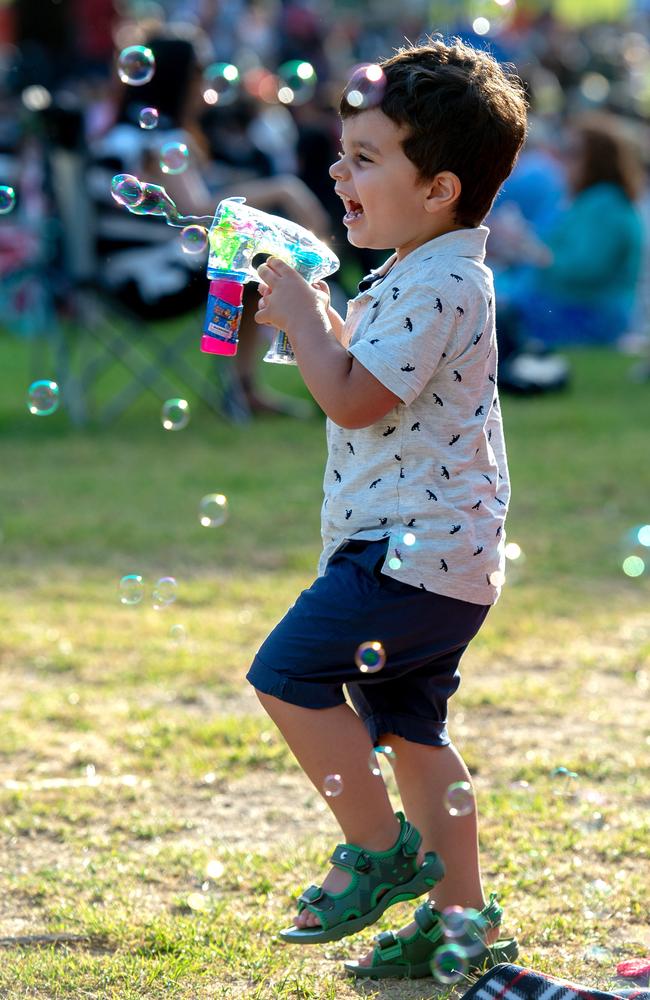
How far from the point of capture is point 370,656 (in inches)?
78.9

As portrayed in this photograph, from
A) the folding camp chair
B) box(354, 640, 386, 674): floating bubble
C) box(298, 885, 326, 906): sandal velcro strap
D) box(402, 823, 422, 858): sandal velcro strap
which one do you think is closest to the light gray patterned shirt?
box(354, 640, 386, 674): floating bubble

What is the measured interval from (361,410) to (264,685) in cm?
43

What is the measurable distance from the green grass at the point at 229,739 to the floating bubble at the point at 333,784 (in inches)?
12.3

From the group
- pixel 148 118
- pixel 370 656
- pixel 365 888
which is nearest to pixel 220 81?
pixel 148 118

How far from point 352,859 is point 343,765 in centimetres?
14

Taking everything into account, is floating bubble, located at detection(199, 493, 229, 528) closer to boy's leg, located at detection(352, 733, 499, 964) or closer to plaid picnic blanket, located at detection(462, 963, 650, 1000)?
boy's leg, located at detection(352, 733, 499, 964)

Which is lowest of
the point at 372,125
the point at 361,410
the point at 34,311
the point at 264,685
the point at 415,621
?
the point at 34,311

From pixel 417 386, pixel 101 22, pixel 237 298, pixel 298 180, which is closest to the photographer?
pixel 417 386

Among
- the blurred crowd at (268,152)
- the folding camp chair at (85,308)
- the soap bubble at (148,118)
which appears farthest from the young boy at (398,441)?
the folding camp chair at (85,308)

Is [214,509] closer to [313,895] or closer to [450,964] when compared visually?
[313,895]

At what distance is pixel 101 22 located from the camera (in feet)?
39.4

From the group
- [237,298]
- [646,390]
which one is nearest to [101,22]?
[646,390]

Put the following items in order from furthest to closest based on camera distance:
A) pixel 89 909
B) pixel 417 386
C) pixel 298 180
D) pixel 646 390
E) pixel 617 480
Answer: pixel 298 180, pixel 646 390, pixel 617 480, pixel 89 909, pixel 417 386

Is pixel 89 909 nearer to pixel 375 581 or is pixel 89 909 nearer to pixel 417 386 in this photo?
pixel 375 581
